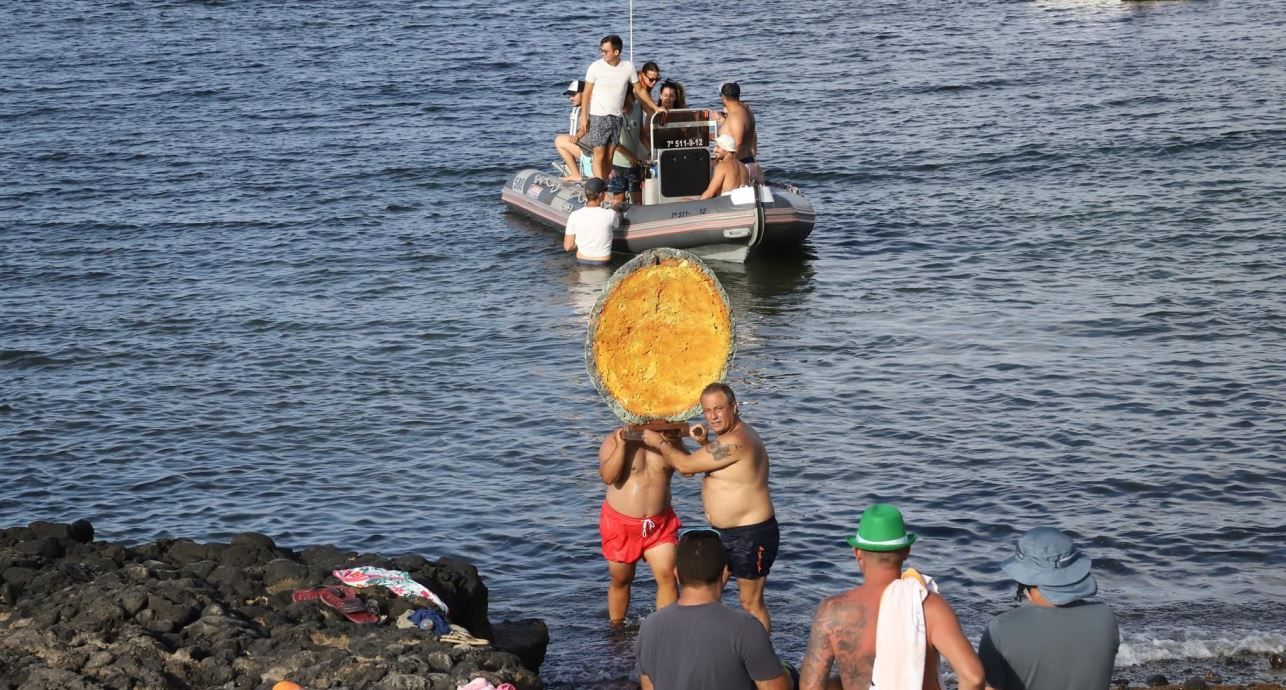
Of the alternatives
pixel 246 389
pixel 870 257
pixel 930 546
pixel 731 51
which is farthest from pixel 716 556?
pixel 731 51

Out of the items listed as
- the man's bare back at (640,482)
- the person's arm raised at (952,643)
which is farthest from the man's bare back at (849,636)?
the man's bare back at (640,482)

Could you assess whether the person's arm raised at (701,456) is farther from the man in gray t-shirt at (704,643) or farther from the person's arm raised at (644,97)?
the person's arm raised at (644,97)

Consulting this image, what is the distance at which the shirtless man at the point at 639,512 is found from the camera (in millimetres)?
8766

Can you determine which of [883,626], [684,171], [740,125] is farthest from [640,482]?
[684,171]

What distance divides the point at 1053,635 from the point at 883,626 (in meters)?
0.65

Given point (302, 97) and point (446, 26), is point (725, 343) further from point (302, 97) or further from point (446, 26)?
point (446, 26)

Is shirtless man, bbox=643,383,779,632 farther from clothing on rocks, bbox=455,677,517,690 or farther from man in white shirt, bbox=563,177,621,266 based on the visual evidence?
man in white shirt, bbox=563,177,621,266

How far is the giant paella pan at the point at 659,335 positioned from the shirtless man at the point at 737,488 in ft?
0.95

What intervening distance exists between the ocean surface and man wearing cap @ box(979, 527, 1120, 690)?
11.7 ft

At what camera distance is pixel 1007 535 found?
1141 cm

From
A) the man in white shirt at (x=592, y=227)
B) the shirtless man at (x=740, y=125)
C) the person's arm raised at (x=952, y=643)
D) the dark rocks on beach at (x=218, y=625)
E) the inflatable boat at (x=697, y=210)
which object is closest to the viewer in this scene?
the person's arm raised at (x=952, y=643)

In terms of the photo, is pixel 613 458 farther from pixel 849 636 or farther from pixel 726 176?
pixel 726 176

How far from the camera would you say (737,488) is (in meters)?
8.38

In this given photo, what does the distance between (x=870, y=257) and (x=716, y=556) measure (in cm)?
1411
